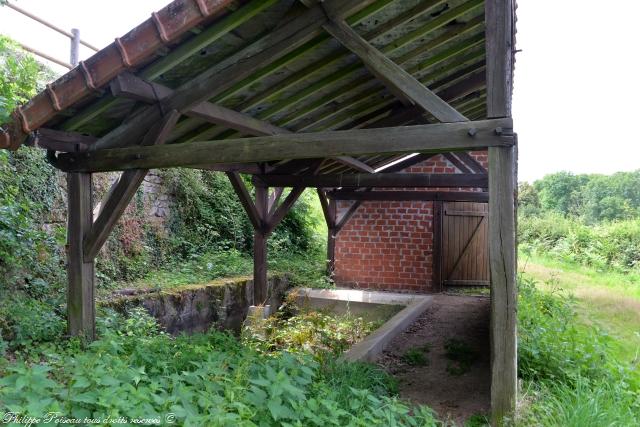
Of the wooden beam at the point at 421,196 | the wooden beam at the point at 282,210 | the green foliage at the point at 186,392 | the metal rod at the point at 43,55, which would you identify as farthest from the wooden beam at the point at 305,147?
the wooden beam at the point at 421,196

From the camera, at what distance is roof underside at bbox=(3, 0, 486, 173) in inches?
126

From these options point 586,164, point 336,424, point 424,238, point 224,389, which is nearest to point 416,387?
point 336,424

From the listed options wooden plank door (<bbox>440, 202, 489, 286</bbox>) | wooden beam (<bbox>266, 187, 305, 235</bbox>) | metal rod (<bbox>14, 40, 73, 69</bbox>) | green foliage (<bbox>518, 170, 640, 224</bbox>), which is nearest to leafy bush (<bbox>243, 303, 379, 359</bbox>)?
wooden beam (<bbox>266, 187, 305, 235</bbox>)

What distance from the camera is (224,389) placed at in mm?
2602

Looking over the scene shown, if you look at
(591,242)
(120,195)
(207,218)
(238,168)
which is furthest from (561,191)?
(120,195)

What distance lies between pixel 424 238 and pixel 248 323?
15.2 feet

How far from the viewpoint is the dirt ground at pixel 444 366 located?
3.76 metres

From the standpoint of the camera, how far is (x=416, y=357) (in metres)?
5.04

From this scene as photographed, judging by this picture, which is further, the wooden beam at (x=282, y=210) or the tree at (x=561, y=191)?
the tree at (x=561, y=191)

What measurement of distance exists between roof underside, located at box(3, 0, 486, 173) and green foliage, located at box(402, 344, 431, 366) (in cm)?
286

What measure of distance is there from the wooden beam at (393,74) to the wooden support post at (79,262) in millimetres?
2602

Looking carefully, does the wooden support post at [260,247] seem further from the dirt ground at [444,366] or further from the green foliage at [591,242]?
the green foliage at [591,242]

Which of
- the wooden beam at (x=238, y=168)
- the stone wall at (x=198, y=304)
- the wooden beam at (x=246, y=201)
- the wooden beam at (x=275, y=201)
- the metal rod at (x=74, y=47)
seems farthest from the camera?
the metal rod at (x=74, y=47)

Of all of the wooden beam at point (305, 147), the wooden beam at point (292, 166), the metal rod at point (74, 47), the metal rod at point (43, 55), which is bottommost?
the wooden beam at point (305, 147)
